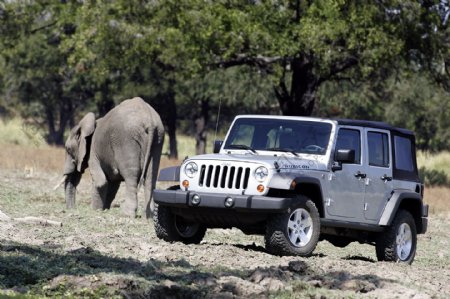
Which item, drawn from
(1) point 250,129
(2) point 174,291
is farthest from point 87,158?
(2) point 174,291

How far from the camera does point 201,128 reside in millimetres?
57312

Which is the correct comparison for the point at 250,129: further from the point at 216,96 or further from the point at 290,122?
the point at 216,96

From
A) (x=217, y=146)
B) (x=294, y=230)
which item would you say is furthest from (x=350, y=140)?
(x=294, y=230)

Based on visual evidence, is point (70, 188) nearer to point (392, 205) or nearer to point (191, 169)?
point (191, 169)

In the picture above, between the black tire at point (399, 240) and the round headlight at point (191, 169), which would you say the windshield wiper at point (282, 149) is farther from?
the black tire at point (399, 240)

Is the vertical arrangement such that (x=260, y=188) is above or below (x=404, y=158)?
below

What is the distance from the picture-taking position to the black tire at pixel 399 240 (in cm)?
1555

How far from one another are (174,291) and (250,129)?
542cm

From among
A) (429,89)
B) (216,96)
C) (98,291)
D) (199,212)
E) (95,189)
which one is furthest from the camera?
(429,89)

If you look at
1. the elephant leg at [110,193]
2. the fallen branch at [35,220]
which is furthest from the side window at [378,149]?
the elephant leg at [110,193]

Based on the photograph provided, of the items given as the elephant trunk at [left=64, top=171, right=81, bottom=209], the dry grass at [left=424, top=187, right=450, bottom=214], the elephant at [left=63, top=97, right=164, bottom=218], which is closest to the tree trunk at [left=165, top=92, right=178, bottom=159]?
the dry grass at [left=424, top=187, right=450, bottom=214]

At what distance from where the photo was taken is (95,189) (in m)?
21.7

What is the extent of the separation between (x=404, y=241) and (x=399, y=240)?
152 millimetres

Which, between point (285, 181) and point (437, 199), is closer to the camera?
point (285, 181)
